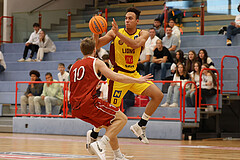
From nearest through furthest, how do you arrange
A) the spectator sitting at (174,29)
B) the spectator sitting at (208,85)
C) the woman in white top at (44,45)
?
the spectator sitting at (208,85), the spectator sitting at (174,29), the woman in white top at (44,45)

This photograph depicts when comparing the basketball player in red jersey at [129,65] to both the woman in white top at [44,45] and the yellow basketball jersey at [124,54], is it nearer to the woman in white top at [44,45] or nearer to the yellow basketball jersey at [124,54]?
the yellow basketball jersey at [124,54]

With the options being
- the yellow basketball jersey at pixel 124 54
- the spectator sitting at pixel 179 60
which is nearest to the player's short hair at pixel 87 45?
the yellow basketball jersey at pixel 124 54

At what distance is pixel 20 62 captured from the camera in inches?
656

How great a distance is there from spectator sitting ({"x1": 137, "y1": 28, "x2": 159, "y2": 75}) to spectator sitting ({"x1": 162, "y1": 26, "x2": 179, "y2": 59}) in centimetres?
33

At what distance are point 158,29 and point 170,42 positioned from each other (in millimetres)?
1006

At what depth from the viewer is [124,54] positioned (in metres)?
7.28

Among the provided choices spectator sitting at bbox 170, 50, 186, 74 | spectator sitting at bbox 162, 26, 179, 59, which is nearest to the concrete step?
spectator sitting at bbox 170, 50, 186, 74

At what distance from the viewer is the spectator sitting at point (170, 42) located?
45.2ft

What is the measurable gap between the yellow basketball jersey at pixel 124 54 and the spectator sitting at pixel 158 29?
23.3 feet

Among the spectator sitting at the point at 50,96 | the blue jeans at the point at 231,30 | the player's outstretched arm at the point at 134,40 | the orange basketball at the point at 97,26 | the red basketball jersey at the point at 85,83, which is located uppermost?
the blue jeans at the point at 231,30

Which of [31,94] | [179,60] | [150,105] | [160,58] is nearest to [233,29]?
[179,60]

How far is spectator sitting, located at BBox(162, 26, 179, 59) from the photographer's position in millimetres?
13773

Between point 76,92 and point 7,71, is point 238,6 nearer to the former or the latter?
point 7,71

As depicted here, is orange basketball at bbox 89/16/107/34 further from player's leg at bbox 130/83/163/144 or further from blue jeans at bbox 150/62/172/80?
blue jeans at bbox 150/62/172/80
